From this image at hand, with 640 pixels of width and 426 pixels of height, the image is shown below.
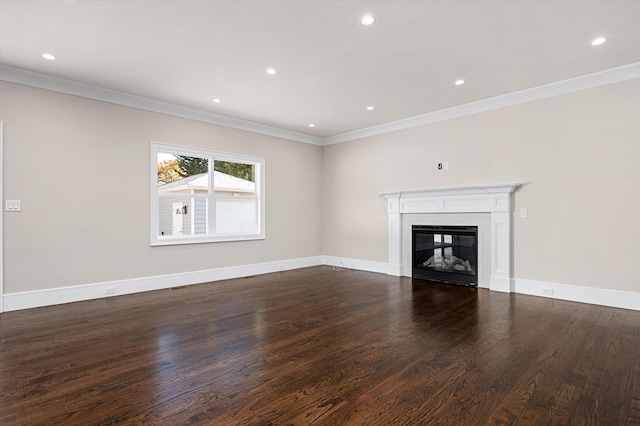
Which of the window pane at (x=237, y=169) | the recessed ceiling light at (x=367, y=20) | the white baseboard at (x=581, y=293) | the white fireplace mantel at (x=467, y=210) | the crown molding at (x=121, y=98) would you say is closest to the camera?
the recessed ceiling light at (x=367, y=20)

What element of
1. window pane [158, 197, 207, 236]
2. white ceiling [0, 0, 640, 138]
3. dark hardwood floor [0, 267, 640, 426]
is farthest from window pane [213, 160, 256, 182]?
dark hardwood floor [0, 267, 640, 426]

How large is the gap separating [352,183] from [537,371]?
195 inches

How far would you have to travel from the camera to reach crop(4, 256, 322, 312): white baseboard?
4.04 m

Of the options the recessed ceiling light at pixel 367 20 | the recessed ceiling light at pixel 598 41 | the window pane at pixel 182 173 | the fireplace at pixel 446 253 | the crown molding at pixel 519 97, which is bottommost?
the fireplace at pixel 446 253

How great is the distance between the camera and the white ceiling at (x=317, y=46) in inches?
109

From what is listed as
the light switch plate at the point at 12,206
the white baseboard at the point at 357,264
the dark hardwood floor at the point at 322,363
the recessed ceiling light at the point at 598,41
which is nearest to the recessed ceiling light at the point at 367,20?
the recessed ceiling light at the point at 598,41

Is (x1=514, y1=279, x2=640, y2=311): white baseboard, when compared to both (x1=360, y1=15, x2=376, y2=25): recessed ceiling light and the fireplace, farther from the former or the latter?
(x1=360, y1=15, x2=376, y2=25): recessed ceiling light

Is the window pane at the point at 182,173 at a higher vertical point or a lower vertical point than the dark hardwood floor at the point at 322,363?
higher

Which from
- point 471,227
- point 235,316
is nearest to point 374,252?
point 471,227

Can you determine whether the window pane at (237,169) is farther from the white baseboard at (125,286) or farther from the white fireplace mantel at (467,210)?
the white fireplace mantel at (467,210)

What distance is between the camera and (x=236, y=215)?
6219mm

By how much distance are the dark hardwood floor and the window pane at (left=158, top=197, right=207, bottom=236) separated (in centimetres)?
142

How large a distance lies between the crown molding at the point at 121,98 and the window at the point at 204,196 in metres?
0.55

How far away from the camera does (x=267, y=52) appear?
351 cm
